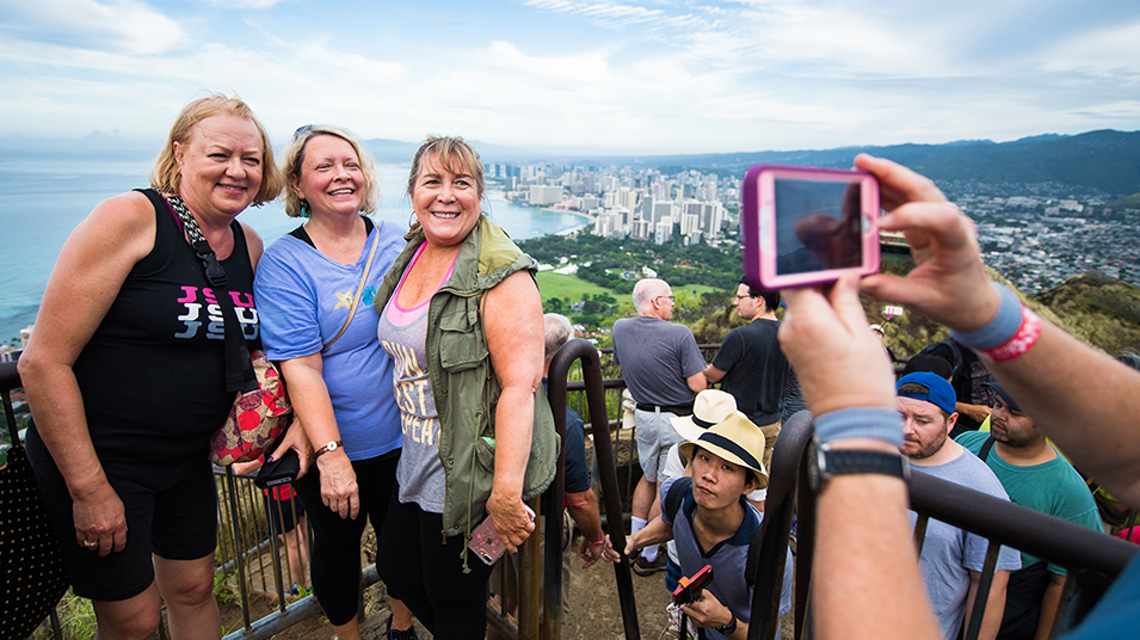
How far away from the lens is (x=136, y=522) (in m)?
1.90

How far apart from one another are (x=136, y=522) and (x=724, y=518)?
251cm

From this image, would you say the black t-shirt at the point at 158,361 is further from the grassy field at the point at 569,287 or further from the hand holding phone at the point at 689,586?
the grassy field at the point at 569,287

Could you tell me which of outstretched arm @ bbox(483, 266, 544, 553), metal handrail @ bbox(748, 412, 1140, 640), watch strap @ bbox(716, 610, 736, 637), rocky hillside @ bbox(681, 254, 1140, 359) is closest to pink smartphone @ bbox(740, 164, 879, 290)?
metal handrail @ bbox(748, 412, 1140, 640)

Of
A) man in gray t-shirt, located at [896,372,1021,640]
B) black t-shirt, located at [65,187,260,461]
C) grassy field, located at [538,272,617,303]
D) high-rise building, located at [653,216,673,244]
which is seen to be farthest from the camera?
high-rise building, located at [653,216,673,244]

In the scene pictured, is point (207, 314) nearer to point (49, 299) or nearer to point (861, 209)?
point (49, 299)

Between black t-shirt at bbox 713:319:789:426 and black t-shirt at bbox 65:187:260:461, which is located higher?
black t-shirt at bbox 65:187:260:461

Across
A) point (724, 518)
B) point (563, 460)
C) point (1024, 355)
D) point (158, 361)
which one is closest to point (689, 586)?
point (724, 518)

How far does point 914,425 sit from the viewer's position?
2789 millimetres

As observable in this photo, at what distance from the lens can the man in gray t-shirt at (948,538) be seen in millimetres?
2275

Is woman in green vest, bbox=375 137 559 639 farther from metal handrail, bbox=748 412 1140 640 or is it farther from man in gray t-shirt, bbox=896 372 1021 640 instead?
man in gray t-shirt, bbox=896 372 1021 640

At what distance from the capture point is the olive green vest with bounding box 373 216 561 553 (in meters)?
1.90

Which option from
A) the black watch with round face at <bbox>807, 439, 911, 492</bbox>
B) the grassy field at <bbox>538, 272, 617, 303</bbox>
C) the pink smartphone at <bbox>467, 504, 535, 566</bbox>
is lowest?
the grassy field at <bbox>538, 272, 617, 303</bbox>

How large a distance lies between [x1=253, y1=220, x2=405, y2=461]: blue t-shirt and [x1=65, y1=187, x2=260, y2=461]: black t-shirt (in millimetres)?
216

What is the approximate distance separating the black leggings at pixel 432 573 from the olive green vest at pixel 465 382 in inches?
6.2
